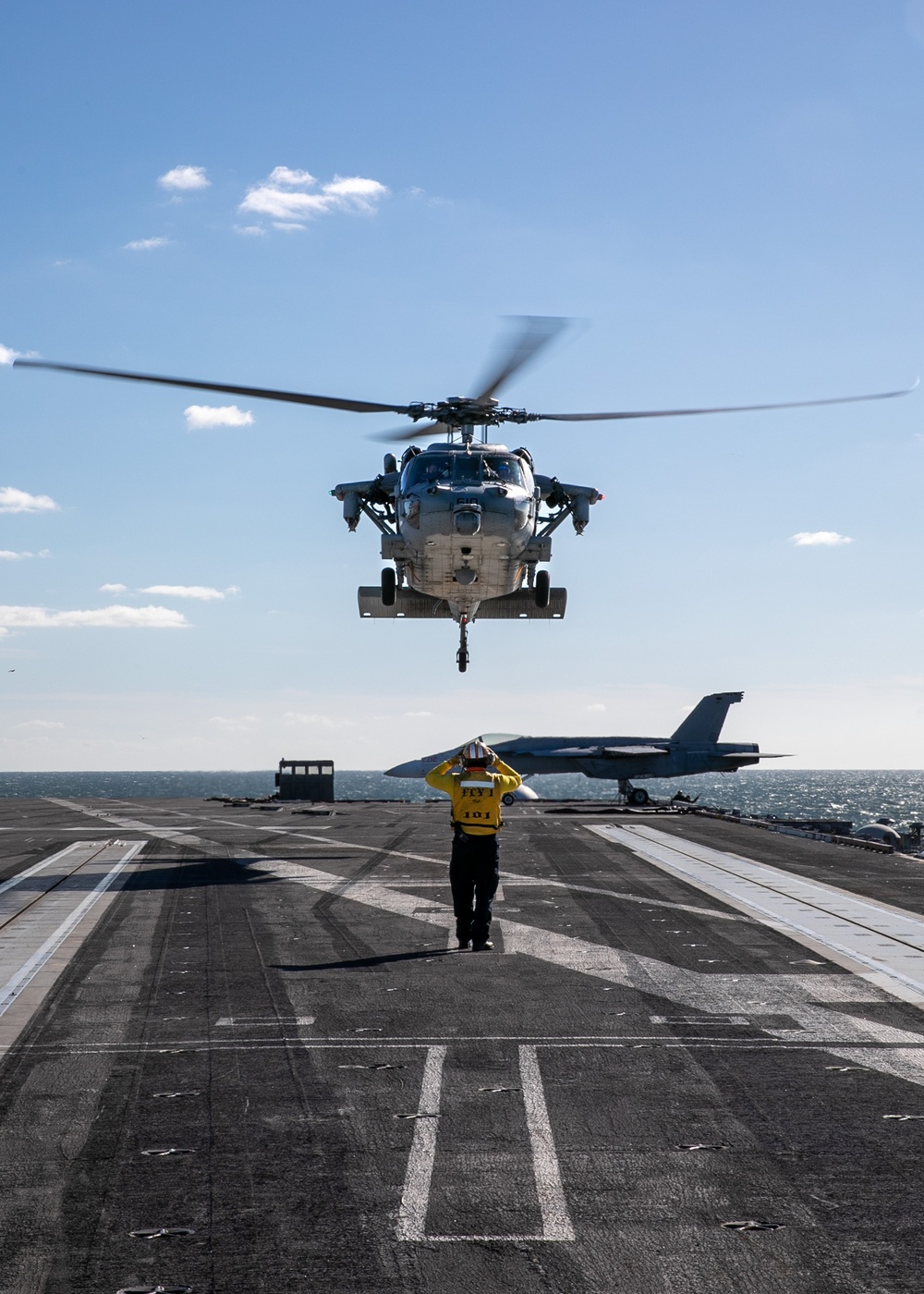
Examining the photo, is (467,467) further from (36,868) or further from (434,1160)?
(434,1160)

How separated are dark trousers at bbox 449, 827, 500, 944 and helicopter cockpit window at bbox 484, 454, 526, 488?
15904mm

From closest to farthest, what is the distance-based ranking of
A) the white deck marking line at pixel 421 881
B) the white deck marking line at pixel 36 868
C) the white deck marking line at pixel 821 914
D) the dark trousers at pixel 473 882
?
the white deck marking line at pixel 821 914, the dark trousers at pixel 473 882, the white deck marking line at pixel 421 881, the white deck marking line at pixel 36 868

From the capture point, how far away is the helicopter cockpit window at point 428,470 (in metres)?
28.9

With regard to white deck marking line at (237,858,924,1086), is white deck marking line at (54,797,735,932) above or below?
above

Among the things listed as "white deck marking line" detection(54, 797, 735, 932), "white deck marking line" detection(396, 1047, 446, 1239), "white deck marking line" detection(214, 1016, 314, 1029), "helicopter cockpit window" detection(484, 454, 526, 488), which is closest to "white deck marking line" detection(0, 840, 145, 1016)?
"white deck marking line" detection(214, 1016, 314, 1029)

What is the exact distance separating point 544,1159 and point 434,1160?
1.99 feet

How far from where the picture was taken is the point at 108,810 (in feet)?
164

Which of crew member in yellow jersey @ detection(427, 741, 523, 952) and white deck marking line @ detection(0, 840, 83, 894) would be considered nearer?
crew member in yellow jersey @ detection(427, 741, 523, 952)

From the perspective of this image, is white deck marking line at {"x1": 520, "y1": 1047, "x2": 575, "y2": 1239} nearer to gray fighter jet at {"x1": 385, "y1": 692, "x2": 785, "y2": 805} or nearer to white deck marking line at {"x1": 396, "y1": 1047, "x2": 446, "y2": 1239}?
white deck marking line at {"x1": 396, "y1": 1047, "x2": 446, "y2": 1239}

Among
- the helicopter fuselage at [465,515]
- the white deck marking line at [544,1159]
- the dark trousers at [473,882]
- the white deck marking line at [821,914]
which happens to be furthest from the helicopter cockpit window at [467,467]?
the white deck marking line at [544,1159]

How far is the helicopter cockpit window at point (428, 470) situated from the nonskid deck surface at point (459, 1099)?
13931mm

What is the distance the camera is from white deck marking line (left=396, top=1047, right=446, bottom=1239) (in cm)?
568

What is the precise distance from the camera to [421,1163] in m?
6.54

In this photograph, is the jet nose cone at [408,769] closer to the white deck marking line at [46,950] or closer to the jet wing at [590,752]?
the jet wing at [590,752]
